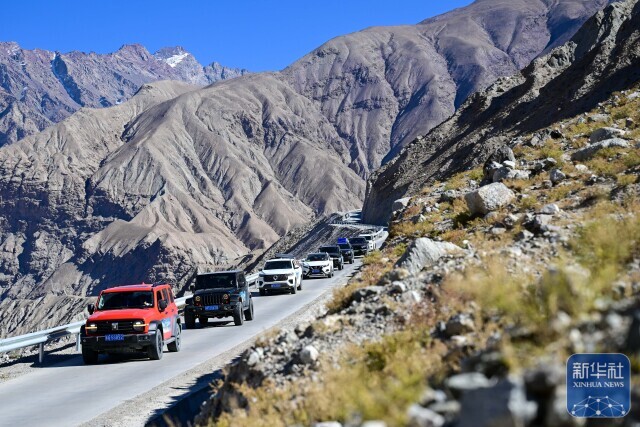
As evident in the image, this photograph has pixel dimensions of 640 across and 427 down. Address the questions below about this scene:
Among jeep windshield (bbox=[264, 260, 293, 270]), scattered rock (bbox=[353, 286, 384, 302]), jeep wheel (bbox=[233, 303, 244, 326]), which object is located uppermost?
jeep windshield (bbox=[264, 260, 293, 270])

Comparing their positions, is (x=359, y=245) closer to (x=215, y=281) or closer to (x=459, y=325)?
(x=215, y=281)

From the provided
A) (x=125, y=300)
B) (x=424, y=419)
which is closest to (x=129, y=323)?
(x=125, y=300)

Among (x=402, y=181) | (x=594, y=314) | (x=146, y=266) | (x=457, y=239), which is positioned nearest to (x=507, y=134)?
(x=402, y=181)

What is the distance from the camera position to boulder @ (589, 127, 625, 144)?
2331 cm

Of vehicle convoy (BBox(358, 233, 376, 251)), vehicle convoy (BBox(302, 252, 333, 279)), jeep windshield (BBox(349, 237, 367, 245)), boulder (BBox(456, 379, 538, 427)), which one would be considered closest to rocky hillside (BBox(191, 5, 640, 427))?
boulder (BBox(456, 379, 538, 427))

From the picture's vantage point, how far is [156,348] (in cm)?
1669

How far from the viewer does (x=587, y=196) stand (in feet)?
51.5

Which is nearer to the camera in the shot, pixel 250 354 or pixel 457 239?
pixel 250 354

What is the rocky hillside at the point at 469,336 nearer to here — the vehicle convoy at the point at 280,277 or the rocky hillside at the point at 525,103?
the vehicle convoy at the point at 280,277

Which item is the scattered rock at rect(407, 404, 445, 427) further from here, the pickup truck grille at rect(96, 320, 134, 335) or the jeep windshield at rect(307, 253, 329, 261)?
the jeep windshield at rect(307, 253, 329, 261)

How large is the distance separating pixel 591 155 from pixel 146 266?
138 m

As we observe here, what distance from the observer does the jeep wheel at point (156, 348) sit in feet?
54.6

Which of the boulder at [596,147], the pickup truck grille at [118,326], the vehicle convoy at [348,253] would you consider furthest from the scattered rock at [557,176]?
the vehicle convoy at [348,253]

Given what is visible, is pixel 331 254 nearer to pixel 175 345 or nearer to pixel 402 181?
pixel 175 345
